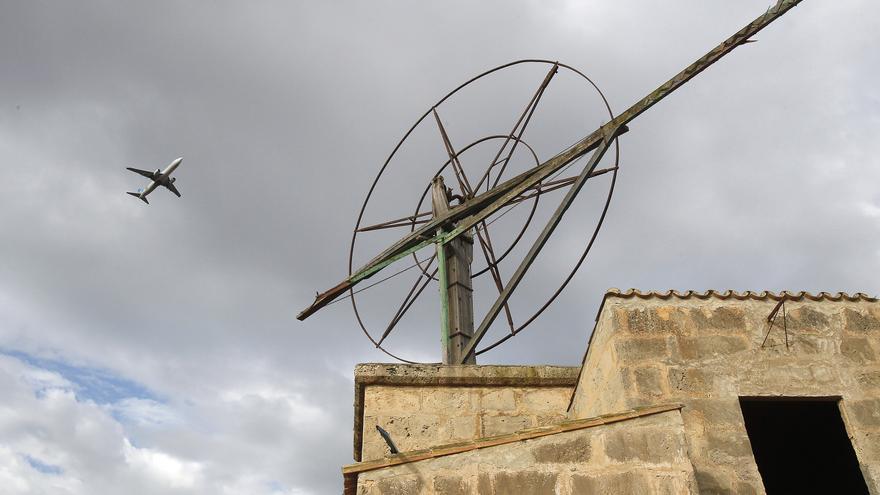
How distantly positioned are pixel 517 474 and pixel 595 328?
208 centimetres

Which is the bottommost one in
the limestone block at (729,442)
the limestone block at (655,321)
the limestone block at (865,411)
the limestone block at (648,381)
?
the limestone block at (729,442)

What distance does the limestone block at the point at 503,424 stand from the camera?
22.7 ft

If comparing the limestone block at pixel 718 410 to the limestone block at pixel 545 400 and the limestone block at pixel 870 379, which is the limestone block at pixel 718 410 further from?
the limestone block at pixel 545 400

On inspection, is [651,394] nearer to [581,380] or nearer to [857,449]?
[581,380]

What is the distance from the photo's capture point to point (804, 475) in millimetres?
8008

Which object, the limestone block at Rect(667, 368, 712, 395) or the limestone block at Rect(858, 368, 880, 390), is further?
the limestone block at Rect(858, 368, 880, 390)

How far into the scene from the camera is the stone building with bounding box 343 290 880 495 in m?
4.68

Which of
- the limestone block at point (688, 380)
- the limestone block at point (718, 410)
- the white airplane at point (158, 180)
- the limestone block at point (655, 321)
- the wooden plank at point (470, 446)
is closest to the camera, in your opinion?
the wooden plank at point (470, 446)

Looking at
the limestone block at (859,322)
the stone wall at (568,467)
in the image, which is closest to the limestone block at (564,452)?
the stone wall at (568,467)

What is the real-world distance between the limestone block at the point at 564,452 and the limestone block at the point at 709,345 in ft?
5.13

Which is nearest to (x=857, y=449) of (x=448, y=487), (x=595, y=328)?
(x=595, y=328)

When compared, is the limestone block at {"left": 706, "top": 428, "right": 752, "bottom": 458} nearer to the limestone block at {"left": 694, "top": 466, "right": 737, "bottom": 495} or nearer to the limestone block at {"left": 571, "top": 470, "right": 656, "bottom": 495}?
the limestone block at {"left": 694, "top": 466, "right": 737, "bottom": 495}

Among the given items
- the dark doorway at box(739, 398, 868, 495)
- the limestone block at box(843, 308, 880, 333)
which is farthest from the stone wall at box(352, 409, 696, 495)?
the limestone block at box(843, 308, 880, 333)

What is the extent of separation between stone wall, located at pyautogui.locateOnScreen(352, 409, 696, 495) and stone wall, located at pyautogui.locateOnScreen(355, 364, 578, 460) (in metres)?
2.03
